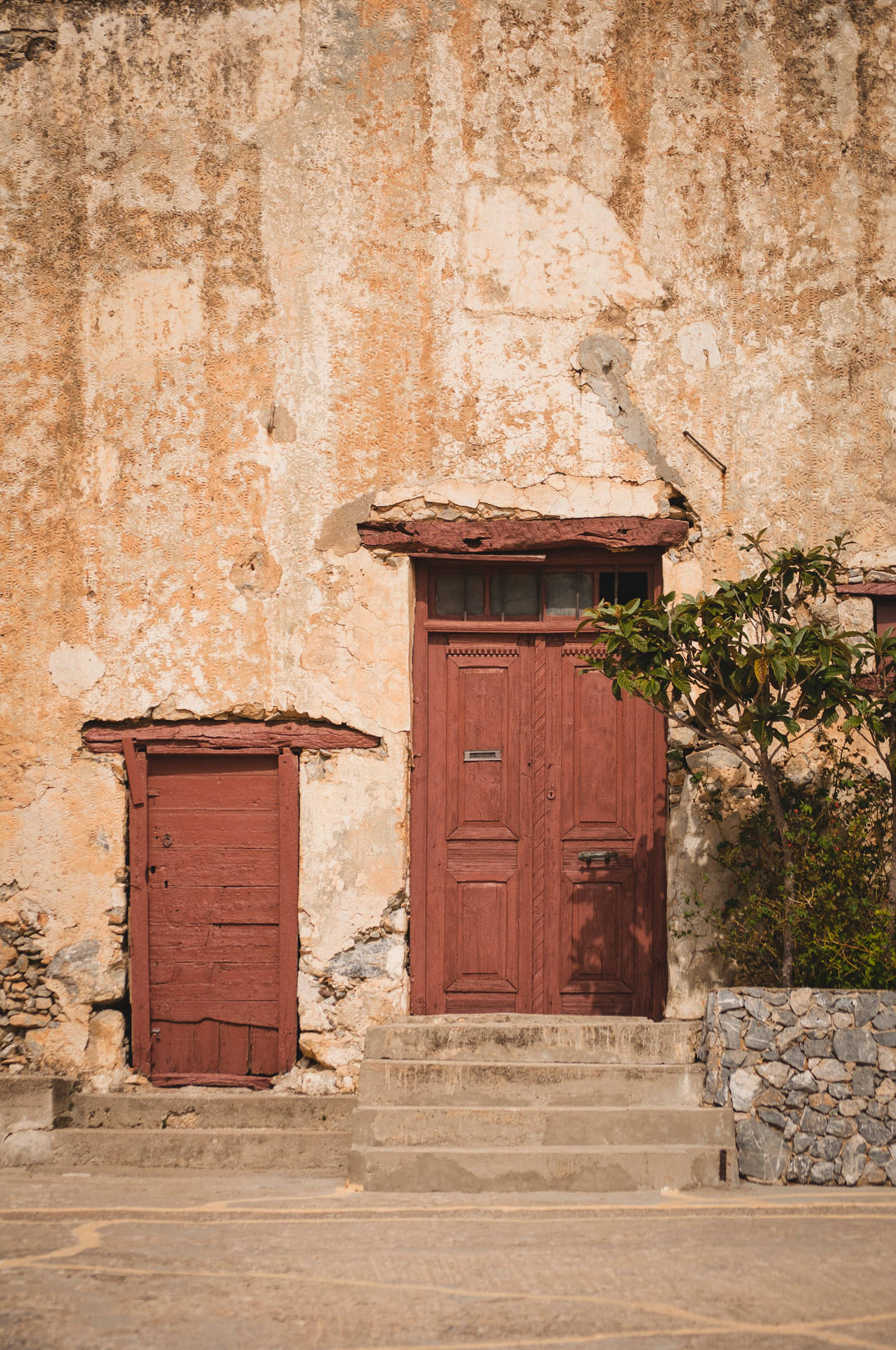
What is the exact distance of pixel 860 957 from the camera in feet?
18.1

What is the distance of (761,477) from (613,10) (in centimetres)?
282

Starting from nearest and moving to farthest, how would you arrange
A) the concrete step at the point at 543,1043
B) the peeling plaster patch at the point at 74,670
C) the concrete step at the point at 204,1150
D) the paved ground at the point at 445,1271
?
1. the paved ground at the point at 445,1271
2. the concrete step at the point at 543,1043
3. the concrete step at the point at 204,1150
4. the peeling plaster patch at the point at 74,670

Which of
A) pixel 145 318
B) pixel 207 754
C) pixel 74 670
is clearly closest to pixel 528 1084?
pixel 207 754

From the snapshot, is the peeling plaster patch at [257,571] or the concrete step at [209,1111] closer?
the concrete step at [209,1111]

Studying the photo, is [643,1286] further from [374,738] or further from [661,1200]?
[374,738]

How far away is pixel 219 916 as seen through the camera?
634cm

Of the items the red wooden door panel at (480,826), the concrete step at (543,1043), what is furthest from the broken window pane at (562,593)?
the concrete step at (543,1043)

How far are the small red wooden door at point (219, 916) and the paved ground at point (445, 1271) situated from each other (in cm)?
96

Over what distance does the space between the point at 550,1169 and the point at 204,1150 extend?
75.3 inches

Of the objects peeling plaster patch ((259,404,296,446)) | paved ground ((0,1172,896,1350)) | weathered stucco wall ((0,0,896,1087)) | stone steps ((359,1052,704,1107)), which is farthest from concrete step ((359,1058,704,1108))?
peeling plaster patch ((259,404,296,446))

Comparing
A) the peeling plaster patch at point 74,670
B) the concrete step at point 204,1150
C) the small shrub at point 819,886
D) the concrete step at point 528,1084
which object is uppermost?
the peeling plaster patch at point 74,670

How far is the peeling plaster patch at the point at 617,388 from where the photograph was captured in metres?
6.36

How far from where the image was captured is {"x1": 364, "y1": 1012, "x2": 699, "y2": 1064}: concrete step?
580 centimetres

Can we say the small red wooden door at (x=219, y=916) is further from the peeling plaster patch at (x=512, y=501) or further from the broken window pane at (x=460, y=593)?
the peeling plaster patch at (x=512, y=501)
